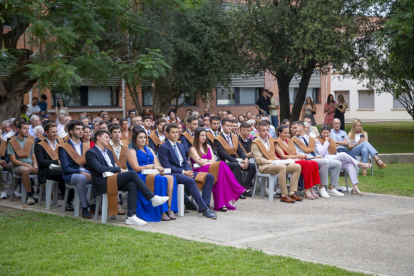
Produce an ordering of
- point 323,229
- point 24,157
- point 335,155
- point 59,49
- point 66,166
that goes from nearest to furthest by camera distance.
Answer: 1. point 323,229
2. point 66,166
3. point 24,157
4. point 335,155
5. point 59,49

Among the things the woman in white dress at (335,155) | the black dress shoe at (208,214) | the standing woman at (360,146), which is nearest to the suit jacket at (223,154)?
the woman in white dress at (335,155)

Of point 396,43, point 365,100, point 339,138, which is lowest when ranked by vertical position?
point 339,138

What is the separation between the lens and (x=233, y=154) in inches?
439

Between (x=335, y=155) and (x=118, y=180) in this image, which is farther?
(x=335, y=155)

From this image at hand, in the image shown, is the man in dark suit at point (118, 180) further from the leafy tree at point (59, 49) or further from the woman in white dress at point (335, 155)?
the leafy tree at point (59, 49)

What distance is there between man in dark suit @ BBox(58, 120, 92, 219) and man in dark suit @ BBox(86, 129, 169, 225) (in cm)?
40

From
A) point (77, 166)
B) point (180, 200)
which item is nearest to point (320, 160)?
point (180, 200)

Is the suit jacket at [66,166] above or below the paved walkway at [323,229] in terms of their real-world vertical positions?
above

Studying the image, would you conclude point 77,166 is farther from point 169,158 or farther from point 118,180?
point 169,158

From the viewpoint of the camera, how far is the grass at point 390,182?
11.3 m

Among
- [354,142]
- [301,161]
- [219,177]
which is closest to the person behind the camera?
[219,177]

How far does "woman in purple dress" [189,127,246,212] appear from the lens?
9.20m

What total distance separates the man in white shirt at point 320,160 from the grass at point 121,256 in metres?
4.84

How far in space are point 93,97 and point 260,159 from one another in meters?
19.6
